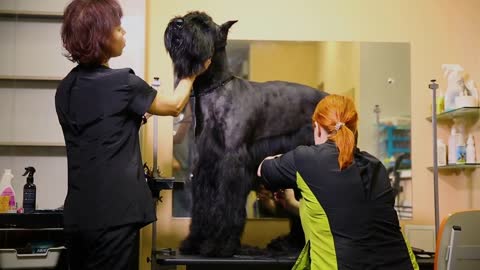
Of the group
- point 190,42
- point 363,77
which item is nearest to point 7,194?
point 190,42

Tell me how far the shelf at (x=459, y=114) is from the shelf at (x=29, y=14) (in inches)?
83.6

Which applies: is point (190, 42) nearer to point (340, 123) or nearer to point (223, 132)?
point (223, 132)

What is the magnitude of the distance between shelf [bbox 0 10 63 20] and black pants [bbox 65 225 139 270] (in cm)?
160

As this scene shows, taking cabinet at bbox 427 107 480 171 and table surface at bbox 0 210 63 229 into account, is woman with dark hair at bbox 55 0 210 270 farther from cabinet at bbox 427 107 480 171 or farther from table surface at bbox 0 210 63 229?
cabinet at bbox 427 107 480 171

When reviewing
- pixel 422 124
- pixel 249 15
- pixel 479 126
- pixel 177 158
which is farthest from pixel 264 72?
pixel 479 126

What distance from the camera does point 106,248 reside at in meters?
1.61

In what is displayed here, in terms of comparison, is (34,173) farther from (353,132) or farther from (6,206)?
(353,132)

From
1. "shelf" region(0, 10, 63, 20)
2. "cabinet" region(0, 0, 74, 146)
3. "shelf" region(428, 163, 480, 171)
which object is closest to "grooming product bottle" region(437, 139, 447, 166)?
"shelf" region(428, 163, 480, 171)

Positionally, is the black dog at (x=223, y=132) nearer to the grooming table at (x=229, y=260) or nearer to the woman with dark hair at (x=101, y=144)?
the grooming table at (x=229, y=260)

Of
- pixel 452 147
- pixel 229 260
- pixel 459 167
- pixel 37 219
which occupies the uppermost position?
pixel 452 147

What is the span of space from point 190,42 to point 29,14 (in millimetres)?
1154

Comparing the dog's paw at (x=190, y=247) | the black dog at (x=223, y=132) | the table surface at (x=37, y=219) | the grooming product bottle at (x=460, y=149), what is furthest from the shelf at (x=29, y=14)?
the grooming product bottle at (x=460, y=149)

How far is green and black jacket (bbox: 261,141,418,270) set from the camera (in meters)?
1.82

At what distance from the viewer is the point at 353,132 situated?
6.44 feet
